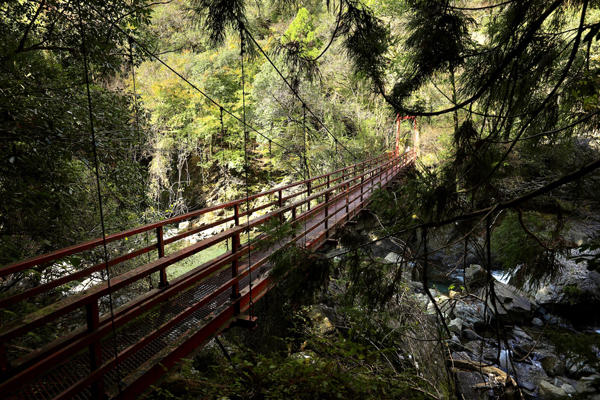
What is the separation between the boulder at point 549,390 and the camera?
15.3 ft

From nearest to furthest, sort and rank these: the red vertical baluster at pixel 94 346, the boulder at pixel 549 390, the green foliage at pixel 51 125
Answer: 1. the red vertical baluster at pixel 94 346
2. the green foliage at pixel 51 125
3. the boulder at pixel 549 390

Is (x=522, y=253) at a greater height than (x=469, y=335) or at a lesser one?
greater

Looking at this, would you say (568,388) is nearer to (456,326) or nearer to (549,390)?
(549,390)

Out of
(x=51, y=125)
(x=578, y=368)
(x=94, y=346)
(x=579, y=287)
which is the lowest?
(x=579, y=287)

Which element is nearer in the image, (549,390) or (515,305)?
(549,390)

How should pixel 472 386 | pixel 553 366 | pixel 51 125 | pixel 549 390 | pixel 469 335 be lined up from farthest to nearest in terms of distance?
pixel 469 335 → pixel 553 366 → pixel 549 390 → pixel 472 386 → pixel 51 125

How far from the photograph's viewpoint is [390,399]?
2.63m

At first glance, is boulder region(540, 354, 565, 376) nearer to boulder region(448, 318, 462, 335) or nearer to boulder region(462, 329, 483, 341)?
boulder region(462, 329, 483, 341)

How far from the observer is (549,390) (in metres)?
4.75

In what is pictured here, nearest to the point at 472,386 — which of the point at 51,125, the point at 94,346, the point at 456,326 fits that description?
the point at 456,326

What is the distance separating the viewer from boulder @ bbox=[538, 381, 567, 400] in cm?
466

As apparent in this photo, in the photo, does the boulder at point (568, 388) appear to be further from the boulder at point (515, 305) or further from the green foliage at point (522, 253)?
the green foliage at point (522, 253)

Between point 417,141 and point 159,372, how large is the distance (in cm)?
1381

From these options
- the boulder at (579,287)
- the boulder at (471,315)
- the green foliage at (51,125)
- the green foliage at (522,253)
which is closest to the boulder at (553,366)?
the boulder at (471,315)
